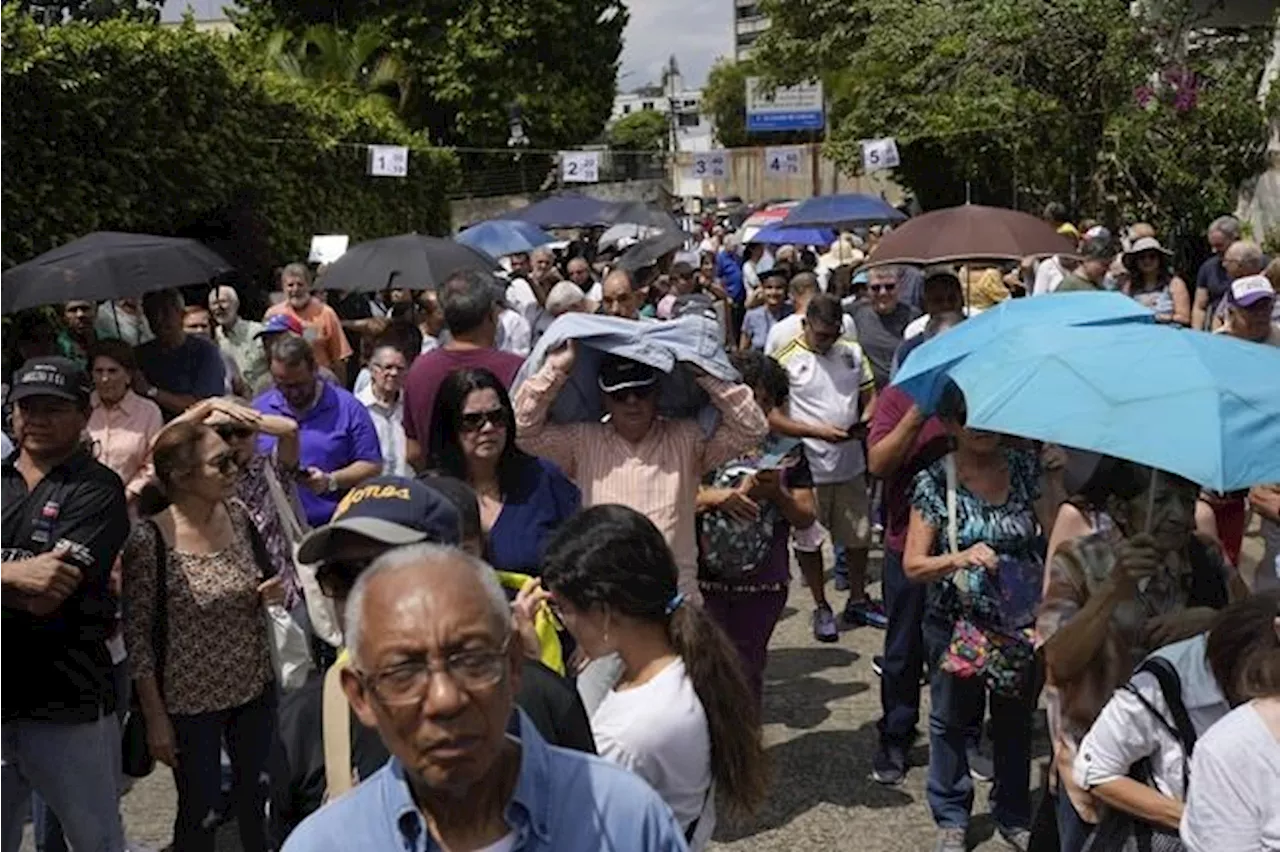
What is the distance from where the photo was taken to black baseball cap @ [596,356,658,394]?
174 inches

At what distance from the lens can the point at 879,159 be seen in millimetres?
22266

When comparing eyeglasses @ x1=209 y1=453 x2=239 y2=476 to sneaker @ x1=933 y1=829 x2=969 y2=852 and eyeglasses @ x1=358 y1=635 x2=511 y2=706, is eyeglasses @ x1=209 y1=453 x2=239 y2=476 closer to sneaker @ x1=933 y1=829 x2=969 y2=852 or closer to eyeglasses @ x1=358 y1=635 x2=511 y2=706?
eyeglasses @ x1=358 y1=635 x2=511 y2=706

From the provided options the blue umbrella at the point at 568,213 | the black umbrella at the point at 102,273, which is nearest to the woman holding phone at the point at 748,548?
the black umbrella at the point at 102,273

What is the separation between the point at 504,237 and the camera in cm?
1372

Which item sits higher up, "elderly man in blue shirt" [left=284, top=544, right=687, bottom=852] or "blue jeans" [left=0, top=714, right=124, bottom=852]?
"elderly man in blue shirt" [left=284, top=544, right=687, bottom=852]

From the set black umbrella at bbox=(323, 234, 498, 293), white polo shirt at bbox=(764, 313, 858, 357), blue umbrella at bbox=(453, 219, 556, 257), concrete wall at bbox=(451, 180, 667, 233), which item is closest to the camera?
white polo shirt at bbox=(764, 313, 858, 357)

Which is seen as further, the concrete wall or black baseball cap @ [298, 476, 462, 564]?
the concrete wall

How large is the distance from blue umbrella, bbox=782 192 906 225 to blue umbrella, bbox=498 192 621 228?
2.08 metres

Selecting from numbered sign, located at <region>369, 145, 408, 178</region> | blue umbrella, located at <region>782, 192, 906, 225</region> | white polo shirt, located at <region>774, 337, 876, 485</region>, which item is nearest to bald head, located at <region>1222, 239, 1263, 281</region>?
white polo shirt, located at <region>774, 337, 876, 485</region>

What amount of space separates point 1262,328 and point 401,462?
13.3ft

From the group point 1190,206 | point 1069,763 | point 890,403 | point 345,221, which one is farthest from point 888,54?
point 1069,763

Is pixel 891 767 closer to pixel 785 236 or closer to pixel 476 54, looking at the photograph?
pixel 785 236

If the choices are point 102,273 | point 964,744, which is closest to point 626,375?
point 964,744

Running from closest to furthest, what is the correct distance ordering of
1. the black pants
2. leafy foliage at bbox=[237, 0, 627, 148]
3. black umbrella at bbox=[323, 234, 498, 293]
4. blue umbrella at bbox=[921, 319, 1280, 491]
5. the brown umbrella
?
1. blue umbrella at bbox=[921, 319, 1280, 491]
2. the black pants
3. the brown umbrella
4. black umbrella at bbox=[323, 234, 498, 293]
5. leafy foliage at bbox=[237, 0, 627, 148]
